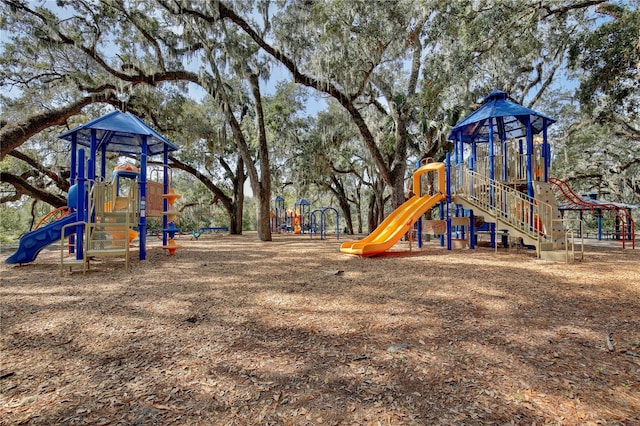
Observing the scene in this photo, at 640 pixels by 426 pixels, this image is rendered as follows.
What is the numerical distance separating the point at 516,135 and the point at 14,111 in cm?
1707

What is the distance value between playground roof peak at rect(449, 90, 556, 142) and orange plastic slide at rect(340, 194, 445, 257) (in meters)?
2.40

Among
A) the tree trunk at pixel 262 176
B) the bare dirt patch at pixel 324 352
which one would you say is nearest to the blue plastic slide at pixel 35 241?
the bare dirt patch at pixel 324 352

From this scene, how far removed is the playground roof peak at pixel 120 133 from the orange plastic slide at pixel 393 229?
18.2 ft

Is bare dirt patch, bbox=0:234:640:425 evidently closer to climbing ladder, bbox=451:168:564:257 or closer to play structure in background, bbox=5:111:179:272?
play structure in background, bbox=5:111:179:272

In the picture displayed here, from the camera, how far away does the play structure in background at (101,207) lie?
20.3 feet

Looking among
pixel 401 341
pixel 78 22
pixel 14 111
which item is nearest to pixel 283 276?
pixel 401 341

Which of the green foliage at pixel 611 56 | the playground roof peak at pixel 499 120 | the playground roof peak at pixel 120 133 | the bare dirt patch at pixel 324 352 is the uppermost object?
the green foliage at pixel 611 56

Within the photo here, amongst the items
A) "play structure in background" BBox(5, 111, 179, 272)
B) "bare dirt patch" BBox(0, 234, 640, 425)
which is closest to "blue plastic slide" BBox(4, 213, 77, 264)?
"play structure in background" BBox(5, 111, 179, 272)

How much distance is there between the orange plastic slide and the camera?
7500mm

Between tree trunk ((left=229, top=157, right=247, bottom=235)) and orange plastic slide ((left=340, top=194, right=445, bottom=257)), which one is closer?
orange plastic slide ((left=340, top=194, right=445, bottom=257))

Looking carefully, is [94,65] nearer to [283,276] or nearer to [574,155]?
[283,276]

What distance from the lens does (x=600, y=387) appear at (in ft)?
6.36

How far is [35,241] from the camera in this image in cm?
656

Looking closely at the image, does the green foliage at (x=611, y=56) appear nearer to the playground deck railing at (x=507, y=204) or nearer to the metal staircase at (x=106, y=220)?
the playground deck railing at (x=507, y=204)
